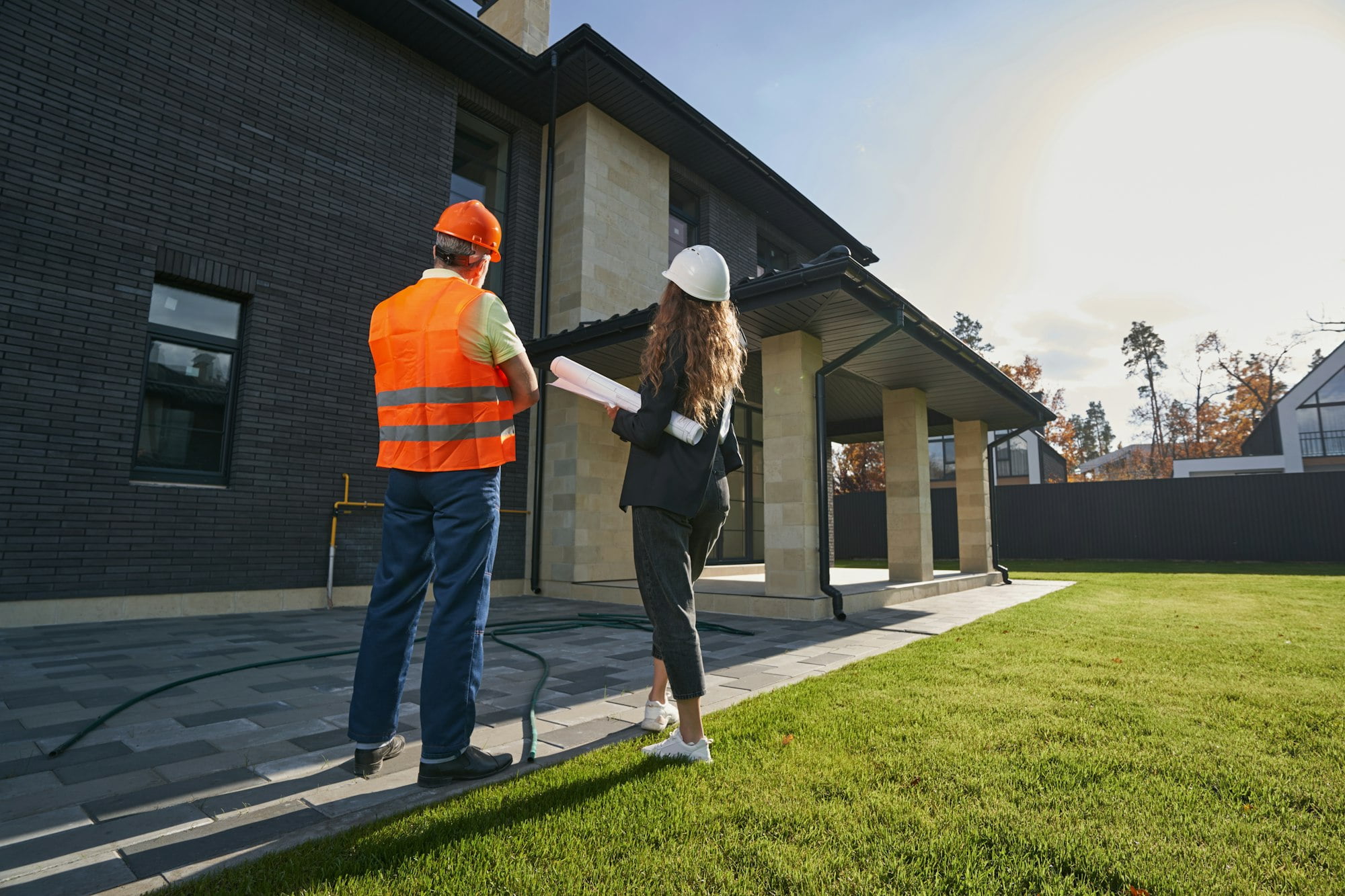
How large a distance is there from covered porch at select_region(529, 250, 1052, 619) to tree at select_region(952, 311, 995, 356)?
3097 centimetres

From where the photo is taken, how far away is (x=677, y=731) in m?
2.52

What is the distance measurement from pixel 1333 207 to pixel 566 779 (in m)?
21.1

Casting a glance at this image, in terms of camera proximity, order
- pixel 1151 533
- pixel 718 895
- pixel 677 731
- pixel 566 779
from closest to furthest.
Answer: pixel 718 895, pixel 566 779, pixel 677 731, pixel 1151 533

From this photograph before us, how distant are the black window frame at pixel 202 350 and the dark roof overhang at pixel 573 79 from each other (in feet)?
13.6

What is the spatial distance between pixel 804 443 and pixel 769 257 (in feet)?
28.6

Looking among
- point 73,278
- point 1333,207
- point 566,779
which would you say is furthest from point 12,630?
point 1333,207

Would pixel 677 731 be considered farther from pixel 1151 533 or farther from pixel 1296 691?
pixel 1151 533

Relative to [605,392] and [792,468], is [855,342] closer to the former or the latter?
[792,468]

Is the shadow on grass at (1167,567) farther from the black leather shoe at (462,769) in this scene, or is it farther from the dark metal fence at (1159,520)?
the black leather shoe at (462,769)

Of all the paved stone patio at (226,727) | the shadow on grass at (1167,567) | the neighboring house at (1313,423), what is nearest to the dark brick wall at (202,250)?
the paved stone patio at (226,727)

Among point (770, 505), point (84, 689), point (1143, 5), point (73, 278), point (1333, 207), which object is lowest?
point (84, 689)

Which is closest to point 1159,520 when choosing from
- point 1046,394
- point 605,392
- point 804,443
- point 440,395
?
point 804,443

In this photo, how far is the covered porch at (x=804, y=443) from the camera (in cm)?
702

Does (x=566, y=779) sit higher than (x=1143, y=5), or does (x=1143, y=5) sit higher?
(x=1143, y=5)
